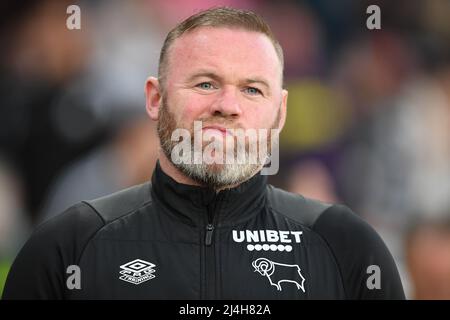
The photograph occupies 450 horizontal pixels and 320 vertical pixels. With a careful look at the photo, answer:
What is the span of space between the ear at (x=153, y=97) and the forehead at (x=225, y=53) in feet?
0.39

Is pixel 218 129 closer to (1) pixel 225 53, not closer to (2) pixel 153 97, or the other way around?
(1) pixel 225 53

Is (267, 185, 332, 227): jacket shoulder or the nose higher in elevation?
the nose

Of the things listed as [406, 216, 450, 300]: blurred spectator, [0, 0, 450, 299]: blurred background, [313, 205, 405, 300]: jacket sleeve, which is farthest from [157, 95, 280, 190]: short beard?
[406, 216, 450, 300]: blurred spectator

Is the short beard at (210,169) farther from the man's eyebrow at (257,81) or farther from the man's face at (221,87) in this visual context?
the man's eyebrow at (257,81)

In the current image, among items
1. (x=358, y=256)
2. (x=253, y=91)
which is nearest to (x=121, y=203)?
(x=253, y=91)

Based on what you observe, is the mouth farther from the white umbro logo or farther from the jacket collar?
the white umbro logo

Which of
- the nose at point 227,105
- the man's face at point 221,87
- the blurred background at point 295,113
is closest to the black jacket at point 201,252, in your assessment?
the man's face at point 221,87

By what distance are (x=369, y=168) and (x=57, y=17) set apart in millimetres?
2361

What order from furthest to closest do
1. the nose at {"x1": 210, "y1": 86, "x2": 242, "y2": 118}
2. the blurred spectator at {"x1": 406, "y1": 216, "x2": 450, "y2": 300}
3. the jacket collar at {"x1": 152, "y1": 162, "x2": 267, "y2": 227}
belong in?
1. the blurred spectator at {"x1": 406, "y1": 216, "x2": 450, "y2": 300}
2. the jacket collar at {"x1": 152, "y1": 162, "x2": 267, "y2": 227}
3. the nose at {"x1": 210, "y1": 86, "x2": 242, "y2": 118}

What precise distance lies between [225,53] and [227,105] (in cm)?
16

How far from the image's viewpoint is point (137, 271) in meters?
2.40

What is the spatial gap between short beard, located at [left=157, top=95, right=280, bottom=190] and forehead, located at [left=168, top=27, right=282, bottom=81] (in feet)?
0.50

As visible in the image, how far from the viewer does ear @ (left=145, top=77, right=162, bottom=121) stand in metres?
2.63
